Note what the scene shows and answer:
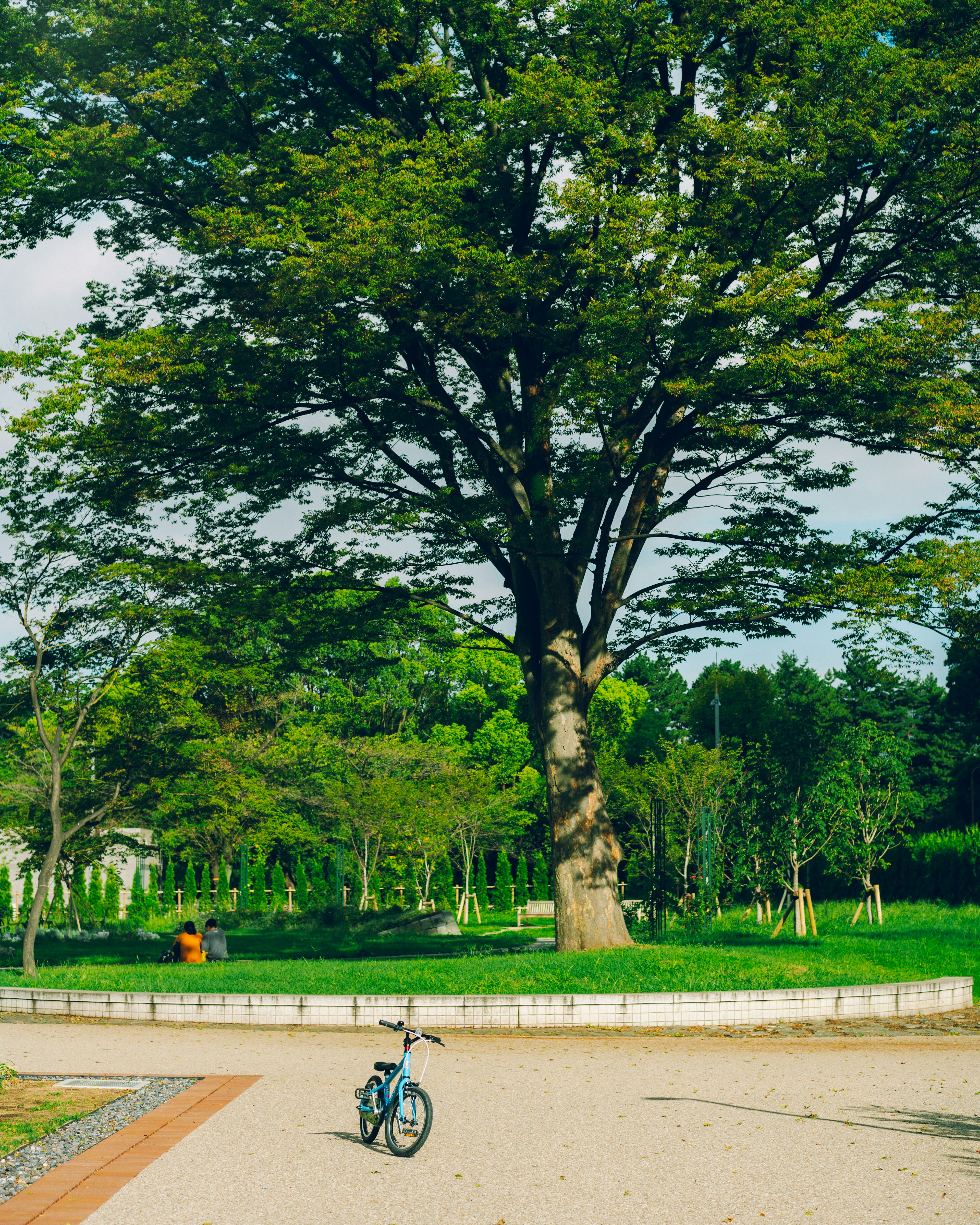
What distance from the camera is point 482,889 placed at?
3997cm

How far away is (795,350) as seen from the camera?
13.1 m

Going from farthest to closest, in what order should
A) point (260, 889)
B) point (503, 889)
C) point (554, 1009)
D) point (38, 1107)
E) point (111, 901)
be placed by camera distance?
point (503, 889)
point (260, 889)
point (111, 901)
point (554, 1009)
point (38, 1107)

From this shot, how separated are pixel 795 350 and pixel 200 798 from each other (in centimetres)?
1180

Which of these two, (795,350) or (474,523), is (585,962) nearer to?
(474,523)

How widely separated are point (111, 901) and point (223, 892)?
462 centimetres

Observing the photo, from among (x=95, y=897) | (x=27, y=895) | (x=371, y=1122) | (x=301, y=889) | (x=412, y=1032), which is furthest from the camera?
(x=301, y=889)

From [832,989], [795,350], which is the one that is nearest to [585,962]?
[832,989]

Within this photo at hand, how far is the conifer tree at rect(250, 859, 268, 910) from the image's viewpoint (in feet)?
124

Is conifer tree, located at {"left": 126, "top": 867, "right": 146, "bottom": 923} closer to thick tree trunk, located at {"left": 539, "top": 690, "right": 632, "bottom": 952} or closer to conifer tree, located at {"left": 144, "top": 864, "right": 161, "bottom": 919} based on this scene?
conifer tree, located at {"left": 144, "top": 864, "right": 161, "bottom": 919}

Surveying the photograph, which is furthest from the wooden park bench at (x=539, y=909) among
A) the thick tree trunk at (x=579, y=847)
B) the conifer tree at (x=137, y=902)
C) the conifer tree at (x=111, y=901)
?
the thick tree trunk at (x=579, y=847)

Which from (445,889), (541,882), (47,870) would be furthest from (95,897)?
(47,870)

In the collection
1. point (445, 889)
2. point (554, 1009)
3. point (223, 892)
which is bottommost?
point (223, 892)

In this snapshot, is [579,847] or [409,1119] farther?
[579,847]

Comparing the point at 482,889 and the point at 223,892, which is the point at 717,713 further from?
the point at 223,892
